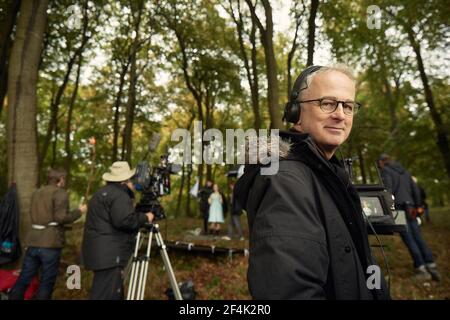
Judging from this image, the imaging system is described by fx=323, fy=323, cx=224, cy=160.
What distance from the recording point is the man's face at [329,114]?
167 cm

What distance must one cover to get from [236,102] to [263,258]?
76.8 feet

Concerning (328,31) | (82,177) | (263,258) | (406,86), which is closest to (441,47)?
(406,86)

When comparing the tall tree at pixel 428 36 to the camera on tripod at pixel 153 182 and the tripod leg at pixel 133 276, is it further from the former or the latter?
the tripod leg at pixel 133 276

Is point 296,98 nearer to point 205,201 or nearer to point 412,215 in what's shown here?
point 412,215

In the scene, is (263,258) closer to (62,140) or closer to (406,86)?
(406,86)

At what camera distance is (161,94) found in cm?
2359

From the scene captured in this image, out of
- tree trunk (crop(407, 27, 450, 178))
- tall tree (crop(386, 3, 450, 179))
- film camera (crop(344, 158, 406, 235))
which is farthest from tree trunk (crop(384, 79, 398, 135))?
film camera (crop(344, 158, 406, 235))

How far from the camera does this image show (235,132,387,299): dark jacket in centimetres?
124

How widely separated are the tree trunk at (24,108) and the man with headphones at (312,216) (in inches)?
229

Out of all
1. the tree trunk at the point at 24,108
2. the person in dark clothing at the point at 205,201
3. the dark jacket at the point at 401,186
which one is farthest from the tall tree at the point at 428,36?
the tree trunk at the point at 24,108

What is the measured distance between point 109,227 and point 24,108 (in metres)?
3.25

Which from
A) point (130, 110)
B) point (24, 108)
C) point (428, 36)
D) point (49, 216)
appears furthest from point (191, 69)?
point (49, 216)

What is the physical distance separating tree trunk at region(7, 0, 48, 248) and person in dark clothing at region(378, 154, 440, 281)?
677cm

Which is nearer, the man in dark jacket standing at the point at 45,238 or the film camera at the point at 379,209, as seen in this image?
the film camera at the point at 379,209
